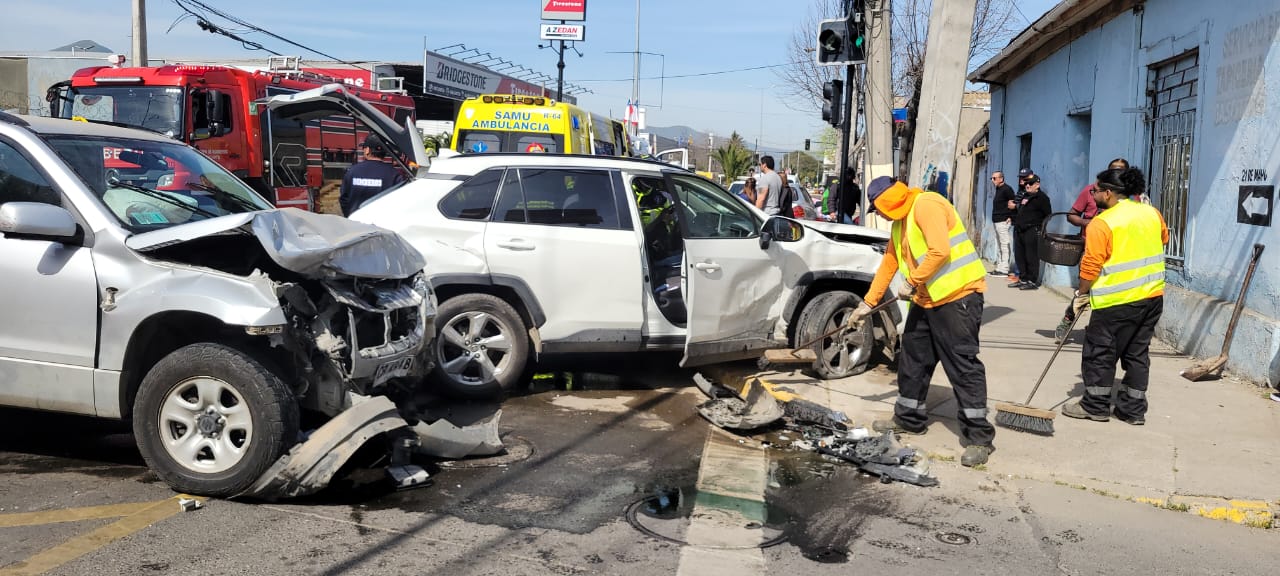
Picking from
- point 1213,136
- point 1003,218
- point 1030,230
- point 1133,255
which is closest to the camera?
point 1133,255

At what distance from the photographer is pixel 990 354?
30.9ft

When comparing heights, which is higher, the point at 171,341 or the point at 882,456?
the point at 171,341

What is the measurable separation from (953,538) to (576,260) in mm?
3340

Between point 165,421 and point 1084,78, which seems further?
point 1084,78

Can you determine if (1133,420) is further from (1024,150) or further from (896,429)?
(1024,150)

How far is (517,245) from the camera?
7059mm

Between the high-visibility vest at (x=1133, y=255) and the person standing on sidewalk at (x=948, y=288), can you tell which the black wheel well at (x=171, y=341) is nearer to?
the person standing on sidewalk at (x=948, y=288)

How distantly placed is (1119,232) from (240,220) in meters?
A: 5.38

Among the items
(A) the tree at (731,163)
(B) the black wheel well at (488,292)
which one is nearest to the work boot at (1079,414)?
(B) the black wheel well at (488,292)

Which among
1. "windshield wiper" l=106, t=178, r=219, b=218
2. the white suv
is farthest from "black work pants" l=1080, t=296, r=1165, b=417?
"windshield wiper" l=106, t=178, r=219, b=218

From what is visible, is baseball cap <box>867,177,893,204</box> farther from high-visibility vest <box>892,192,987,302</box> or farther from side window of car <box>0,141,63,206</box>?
side window of car <box>0,141,63,206</box>

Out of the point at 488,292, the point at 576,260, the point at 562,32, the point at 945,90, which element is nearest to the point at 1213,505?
the point at 576,260

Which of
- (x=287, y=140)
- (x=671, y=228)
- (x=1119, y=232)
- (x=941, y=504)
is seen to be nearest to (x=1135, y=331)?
(x=1119, y=232)

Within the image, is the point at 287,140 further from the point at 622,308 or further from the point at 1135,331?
the point at 1135,331
